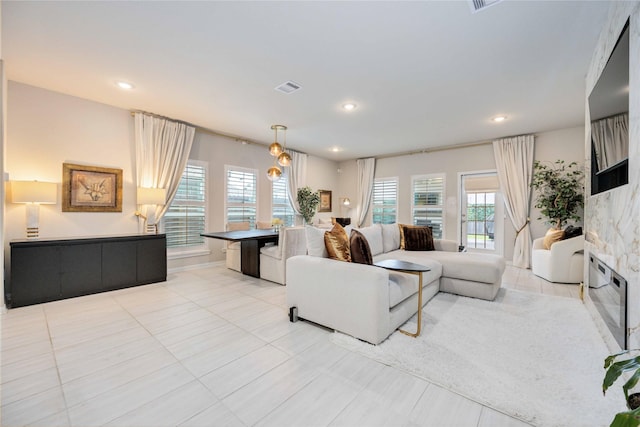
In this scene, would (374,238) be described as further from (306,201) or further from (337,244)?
(306,201)

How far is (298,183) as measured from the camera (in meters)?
6.89

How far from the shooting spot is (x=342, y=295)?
236 centimetres

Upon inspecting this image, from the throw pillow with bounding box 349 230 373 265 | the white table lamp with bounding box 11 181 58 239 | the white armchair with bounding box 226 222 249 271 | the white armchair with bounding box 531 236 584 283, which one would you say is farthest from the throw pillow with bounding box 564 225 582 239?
the white table lamp with bounding box 11 181 58 239

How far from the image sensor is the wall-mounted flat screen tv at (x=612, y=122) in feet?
5.79

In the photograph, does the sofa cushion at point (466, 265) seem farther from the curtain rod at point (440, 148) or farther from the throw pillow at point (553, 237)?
the curtain rod at point (440, 148)

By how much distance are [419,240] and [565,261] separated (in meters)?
2.22

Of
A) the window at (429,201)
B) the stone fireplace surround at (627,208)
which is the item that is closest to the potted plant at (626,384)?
the stone fireplace surround at (627,208)

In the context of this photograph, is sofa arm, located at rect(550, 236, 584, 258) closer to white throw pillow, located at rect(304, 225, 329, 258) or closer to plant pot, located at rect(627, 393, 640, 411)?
white throw pillow, located at rect(304, 225, 329, 258)

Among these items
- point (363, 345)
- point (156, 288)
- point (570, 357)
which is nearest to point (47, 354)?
point (156, 288)

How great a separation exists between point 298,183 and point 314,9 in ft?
16.1

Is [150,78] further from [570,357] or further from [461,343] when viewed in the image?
[570,357]

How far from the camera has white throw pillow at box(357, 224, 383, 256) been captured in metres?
3.89

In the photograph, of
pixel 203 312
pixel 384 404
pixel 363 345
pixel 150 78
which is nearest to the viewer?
pixel 384 404

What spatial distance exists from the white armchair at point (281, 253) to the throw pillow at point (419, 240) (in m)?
1.74
